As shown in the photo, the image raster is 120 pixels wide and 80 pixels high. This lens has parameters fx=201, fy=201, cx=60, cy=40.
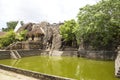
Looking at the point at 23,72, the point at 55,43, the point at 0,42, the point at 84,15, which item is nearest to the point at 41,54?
the point at 55,43

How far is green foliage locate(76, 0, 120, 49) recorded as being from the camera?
24355 mm

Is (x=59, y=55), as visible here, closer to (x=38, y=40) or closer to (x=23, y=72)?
(x=38, y=40)

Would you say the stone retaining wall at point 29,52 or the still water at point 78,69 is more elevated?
the stone retaining wall at point 29,52

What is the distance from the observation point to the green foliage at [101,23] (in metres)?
24.4

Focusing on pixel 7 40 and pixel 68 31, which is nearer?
pixel 68 31

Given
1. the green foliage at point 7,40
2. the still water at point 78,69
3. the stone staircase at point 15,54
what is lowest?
the still water at point 78,69

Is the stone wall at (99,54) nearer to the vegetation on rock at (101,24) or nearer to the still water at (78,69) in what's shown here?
the vegetation on rock at (101,24)

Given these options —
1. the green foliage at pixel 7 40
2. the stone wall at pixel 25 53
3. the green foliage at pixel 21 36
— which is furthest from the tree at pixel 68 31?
the green foliage at pixel 7 40

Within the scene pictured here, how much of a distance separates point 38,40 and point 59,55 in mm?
8370

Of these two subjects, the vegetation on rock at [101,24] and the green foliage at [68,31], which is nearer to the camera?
the vegetation on rock at [101,24]

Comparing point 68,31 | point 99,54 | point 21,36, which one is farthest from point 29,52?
point 99,54

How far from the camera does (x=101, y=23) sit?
25141mm

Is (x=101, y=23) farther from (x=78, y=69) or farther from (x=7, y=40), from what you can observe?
(x=7, y=40)

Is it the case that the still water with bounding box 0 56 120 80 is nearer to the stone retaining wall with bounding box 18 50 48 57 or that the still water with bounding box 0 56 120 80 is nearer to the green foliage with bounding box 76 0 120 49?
the green foliage with bounding box 76 0 120 49
